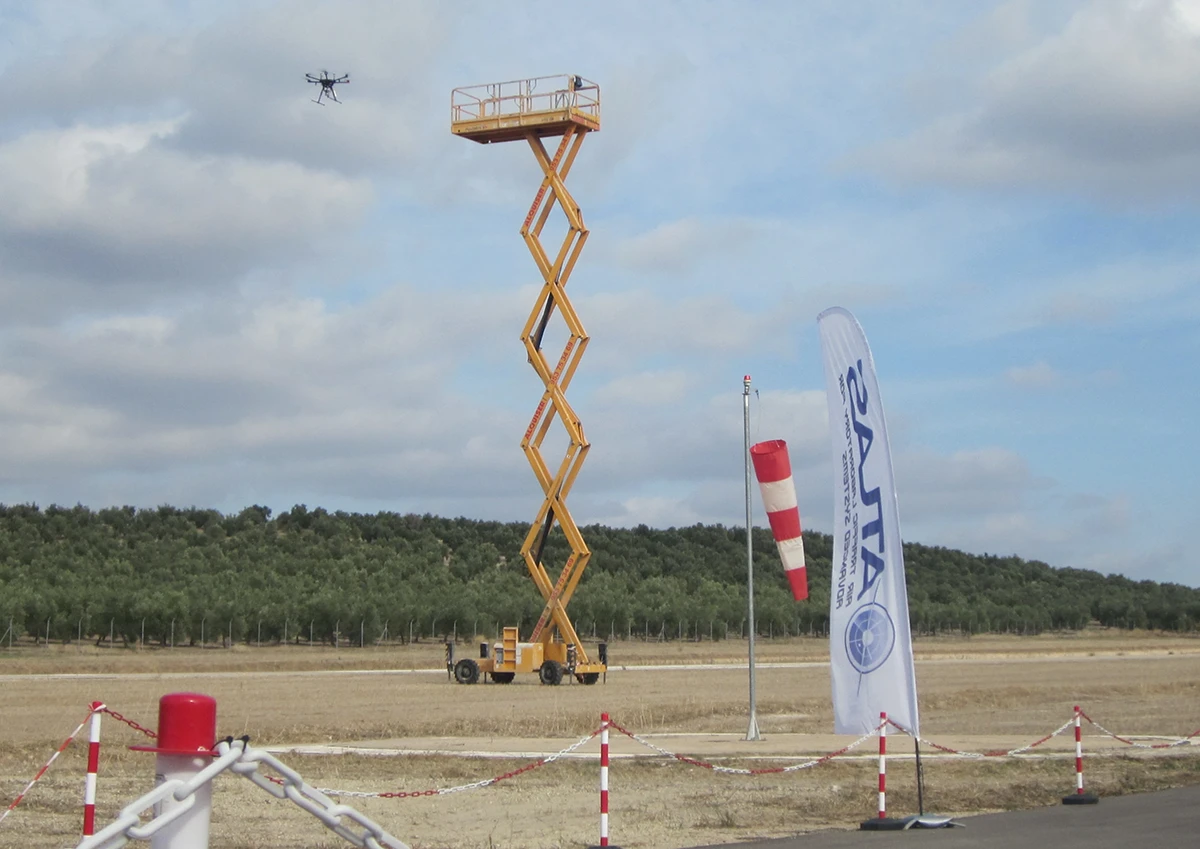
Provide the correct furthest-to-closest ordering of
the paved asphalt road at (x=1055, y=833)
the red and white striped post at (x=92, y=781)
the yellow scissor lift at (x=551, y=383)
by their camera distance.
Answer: the yellow scissor lift at (x=551, y=383)
the paved asphalt road at (x=1055, y=833)
the red and white striped post at (x=92, y=781)

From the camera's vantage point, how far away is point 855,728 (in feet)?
45.4

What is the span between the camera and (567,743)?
24.4m

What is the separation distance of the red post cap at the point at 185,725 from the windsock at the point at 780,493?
13.2 metres

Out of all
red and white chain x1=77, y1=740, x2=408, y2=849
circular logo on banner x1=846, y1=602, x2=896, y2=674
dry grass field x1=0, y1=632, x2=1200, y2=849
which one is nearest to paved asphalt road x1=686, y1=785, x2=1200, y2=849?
dry grass field x1=0, y1=632, x2=1200, y2=849

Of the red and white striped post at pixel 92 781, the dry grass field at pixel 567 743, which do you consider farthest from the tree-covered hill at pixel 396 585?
the red and white striped post at pixel 92 781

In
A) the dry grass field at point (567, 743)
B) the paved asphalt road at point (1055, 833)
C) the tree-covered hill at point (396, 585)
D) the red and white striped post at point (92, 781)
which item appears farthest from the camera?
the tree-covered hill at point (396, 585)

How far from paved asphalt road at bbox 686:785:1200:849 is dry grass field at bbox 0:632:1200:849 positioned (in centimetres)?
101

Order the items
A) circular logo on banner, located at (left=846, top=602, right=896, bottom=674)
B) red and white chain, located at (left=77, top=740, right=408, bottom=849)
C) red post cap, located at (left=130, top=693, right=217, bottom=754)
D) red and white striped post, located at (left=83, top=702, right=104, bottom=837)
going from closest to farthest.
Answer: red and white chain, located at (left=77, top=740, right=408, bottom=849) < red post cap, located at (left=130, top=693, right=217, bottom=754) < red and white striped post, located at (left=83, top=702, right=104, bottom=837) < circular logo on banner, located at (left=846, top=602, right=896, bottom=674)

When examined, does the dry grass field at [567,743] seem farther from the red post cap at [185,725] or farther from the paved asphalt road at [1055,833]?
the red post cap at [185,725]

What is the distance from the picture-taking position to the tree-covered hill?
84625mm

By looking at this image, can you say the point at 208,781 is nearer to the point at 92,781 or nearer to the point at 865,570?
the point at 92,781

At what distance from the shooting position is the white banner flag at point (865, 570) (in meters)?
13.5

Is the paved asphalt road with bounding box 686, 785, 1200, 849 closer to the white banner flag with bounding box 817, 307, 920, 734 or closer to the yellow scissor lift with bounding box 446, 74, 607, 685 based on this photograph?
the white banner flag with bounding box 817, 307, 920, 734

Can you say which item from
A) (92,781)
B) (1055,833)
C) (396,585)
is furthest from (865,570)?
(396,585)
